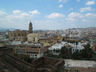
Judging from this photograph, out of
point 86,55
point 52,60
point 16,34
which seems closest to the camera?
point 52,60

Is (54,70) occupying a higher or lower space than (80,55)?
higher

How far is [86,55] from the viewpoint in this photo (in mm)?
11461

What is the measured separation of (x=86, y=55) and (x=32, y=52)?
701 centimetres

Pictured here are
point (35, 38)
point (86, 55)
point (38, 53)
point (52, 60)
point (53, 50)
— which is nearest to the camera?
point (52, 60)

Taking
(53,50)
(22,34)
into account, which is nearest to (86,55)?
(53,50)

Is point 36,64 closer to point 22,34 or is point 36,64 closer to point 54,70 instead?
point 54,70

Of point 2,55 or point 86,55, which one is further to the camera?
point 86,55

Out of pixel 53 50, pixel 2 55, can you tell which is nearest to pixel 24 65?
pixel 2 55

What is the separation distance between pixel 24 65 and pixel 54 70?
1.07m

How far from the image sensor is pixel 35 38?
1151 inches

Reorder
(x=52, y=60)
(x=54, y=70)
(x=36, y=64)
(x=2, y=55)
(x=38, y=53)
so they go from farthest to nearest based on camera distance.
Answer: (x=38, y=53), (x=2, y=55), (x=52, y=60), (x=36, y=64), (x=54, y=70)

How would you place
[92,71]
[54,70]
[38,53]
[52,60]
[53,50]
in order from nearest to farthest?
[54,70] → [52,60] → [92,71] → [38,53] → [53,50]

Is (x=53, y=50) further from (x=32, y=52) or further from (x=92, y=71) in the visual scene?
(x=92, y=71)

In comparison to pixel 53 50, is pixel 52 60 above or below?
above
